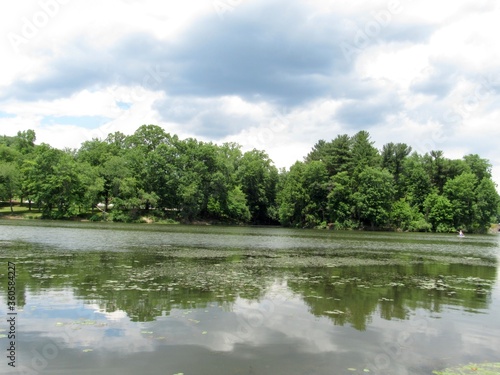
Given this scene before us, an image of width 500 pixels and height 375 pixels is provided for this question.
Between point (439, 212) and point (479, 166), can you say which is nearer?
point (439, 212)

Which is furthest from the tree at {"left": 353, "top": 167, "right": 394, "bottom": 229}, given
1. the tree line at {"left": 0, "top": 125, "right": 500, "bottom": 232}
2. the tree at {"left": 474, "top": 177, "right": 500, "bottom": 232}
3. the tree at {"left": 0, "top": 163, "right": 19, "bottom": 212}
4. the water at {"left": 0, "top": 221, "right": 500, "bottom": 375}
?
the tree at {"left": 0, "top": 163, "right": 19, "bottom": 212}

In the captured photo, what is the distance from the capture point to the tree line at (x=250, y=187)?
86.9 metres

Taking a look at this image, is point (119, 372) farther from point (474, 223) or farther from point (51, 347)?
point (474, 223)

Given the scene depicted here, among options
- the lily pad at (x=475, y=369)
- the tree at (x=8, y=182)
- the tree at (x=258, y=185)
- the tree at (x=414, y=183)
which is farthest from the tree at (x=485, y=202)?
the tree at (x=8, y=182)

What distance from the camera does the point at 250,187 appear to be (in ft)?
363

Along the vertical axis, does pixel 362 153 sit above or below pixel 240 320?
above

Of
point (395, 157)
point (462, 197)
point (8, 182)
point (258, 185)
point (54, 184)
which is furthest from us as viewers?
point (395, 157)

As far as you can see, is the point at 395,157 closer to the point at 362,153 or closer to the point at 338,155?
the point at 362,153

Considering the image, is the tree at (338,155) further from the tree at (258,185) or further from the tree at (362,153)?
the tree at (258,185)

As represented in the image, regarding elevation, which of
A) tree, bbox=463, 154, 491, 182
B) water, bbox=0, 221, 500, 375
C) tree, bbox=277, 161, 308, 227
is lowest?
water, bbox=0, 221, 500, 375

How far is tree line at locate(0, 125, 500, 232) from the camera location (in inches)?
3420

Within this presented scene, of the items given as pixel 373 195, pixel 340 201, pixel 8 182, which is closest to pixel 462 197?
pixel 373 195

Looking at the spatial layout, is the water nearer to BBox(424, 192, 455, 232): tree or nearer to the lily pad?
the lily pad

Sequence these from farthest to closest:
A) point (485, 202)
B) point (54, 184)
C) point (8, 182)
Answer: point (485, 202), point (8, 182), point (54, 184)
